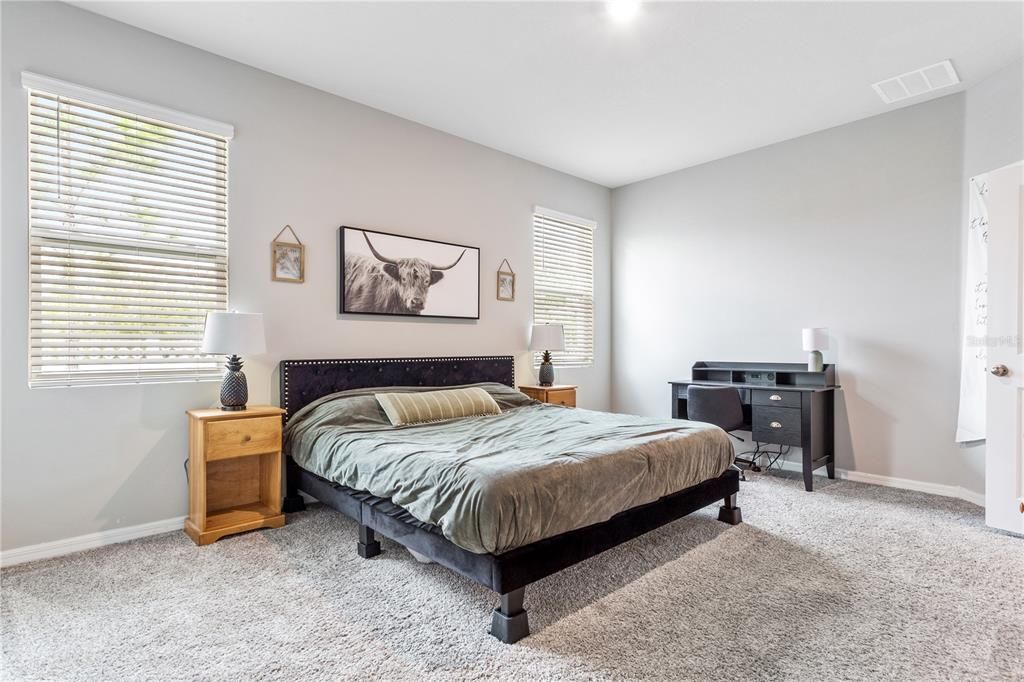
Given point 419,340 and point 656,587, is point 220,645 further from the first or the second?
point 419,340

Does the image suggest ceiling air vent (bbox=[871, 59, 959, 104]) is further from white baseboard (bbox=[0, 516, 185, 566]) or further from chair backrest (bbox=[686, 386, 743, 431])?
white baseboard (bbox=[0, 516, 185, 566])

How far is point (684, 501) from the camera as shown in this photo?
8.92 ft

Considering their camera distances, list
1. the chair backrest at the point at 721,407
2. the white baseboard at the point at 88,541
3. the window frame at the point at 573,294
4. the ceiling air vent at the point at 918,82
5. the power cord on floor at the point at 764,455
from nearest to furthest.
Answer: the white baseboard at the point at 88,541
the ceiling air vent at the point at 918,82
the chair backrest at the point at 721,407
the power cord on floor at the point at 764,455
the window frame at the point at 573,294

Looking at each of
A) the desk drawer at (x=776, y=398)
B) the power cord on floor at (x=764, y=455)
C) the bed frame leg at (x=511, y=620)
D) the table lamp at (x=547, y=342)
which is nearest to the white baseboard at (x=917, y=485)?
the power cord on floor at (x=764, y=455)

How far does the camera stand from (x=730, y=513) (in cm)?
307

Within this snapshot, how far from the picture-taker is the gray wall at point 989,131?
10.5 feet

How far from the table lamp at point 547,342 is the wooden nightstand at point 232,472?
2.37m

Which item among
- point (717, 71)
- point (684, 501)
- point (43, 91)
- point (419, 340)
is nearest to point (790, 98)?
point (717, 71)

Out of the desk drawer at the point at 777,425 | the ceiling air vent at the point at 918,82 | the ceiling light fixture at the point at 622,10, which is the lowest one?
the desk drawer at the point at 777,425

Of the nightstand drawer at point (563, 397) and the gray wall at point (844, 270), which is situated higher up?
the gray wall at point (844, 270)

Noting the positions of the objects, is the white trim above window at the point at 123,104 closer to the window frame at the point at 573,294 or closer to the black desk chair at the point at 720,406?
the window frame at the point at 573,294

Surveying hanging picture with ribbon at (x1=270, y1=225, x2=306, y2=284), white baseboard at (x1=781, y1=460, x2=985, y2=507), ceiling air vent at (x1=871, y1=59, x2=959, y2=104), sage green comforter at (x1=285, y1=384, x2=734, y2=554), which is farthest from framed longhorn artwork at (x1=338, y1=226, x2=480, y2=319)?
white baseboard at (x1=781, y1=460, x2=985, y2=507)

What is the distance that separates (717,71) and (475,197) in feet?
6.86

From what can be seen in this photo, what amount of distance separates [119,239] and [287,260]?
89cm
